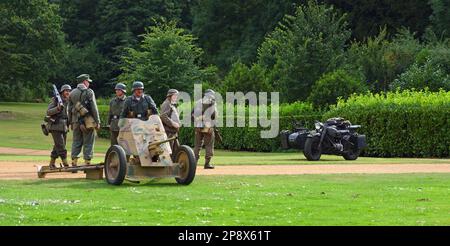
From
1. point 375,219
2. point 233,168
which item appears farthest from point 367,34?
point 375,219

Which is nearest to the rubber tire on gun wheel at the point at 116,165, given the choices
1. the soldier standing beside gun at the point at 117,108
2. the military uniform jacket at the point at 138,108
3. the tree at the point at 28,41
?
the military uniform jacket at the point at 138,108

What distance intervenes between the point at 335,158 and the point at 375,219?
17108 mm

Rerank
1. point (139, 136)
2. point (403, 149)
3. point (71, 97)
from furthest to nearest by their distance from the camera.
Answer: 1. point (403, 149)
2. point (71, 97)
3. point (139, 136)

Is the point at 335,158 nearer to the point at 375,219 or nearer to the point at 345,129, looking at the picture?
the point at 345,129

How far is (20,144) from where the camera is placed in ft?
142

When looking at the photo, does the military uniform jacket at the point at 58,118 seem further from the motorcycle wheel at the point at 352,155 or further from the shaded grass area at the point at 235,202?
the motorcycle wheel at the point at 352,155

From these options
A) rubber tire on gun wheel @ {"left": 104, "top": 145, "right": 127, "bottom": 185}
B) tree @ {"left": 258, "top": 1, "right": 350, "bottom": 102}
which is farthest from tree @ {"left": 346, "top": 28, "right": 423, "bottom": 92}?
rubber tire on gun wheel @ {"left": 104, "top": 145, "right": 127, "bottom": 185}

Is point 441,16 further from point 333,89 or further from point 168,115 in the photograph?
point 168,115

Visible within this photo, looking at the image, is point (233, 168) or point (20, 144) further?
point (20, 144)

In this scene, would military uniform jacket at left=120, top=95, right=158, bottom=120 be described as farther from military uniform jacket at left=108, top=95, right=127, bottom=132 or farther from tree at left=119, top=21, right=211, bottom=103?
tree at left=119, top=21, right=211, bottom=103

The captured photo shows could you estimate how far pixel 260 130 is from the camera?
39.2 metres

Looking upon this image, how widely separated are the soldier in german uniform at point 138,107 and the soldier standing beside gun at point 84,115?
4.93ft

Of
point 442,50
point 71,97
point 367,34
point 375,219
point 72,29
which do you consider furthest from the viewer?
point 72,29

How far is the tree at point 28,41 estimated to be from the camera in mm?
64350
